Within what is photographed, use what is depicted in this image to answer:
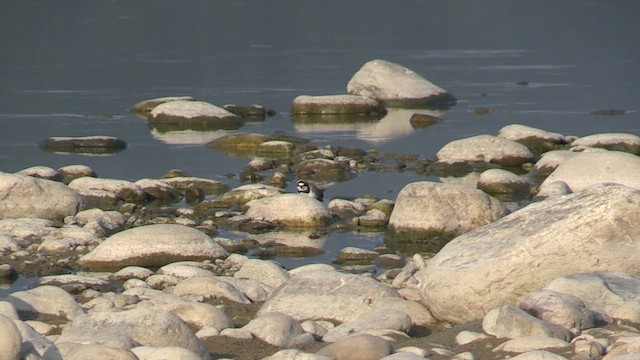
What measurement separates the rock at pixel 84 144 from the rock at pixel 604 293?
14.8 metres

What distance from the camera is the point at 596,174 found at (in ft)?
65.4

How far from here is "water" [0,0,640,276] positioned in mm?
25969

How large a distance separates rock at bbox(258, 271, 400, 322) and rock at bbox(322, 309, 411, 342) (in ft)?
2.11

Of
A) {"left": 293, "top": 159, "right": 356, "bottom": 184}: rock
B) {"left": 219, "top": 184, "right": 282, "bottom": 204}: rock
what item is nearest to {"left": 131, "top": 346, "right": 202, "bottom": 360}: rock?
{"left": 219, "top": 184, "right": 282, "bottom": 204}: rock

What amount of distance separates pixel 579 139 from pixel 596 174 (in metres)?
4.80

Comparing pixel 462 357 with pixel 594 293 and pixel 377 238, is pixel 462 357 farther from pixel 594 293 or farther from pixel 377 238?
pixel 377 238

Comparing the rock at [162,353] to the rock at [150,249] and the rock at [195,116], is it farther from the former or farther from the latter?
the rock at [195,116]

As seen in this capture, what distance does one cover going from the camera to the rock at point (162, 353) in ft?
32.6

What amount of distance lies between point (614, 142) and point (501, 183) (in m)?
4.26

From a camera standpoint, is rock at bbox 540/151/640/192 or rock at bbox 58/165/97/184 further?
rock at bbox 58/165/97/184

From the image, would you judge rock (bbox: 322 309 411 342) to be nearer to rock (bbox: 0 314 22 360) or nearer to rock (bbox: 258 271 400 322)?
rock (bbox: 258 271 400 322)

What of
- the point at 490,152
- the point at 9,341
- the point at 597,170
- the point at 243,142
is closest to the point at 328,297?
the point at 9,341

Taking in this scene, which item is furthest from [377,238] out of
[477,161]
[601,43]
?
[601,43]

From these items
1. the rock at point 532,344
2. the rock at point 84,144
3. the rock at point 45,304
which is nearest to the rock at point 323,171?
the rock at point 84,144
